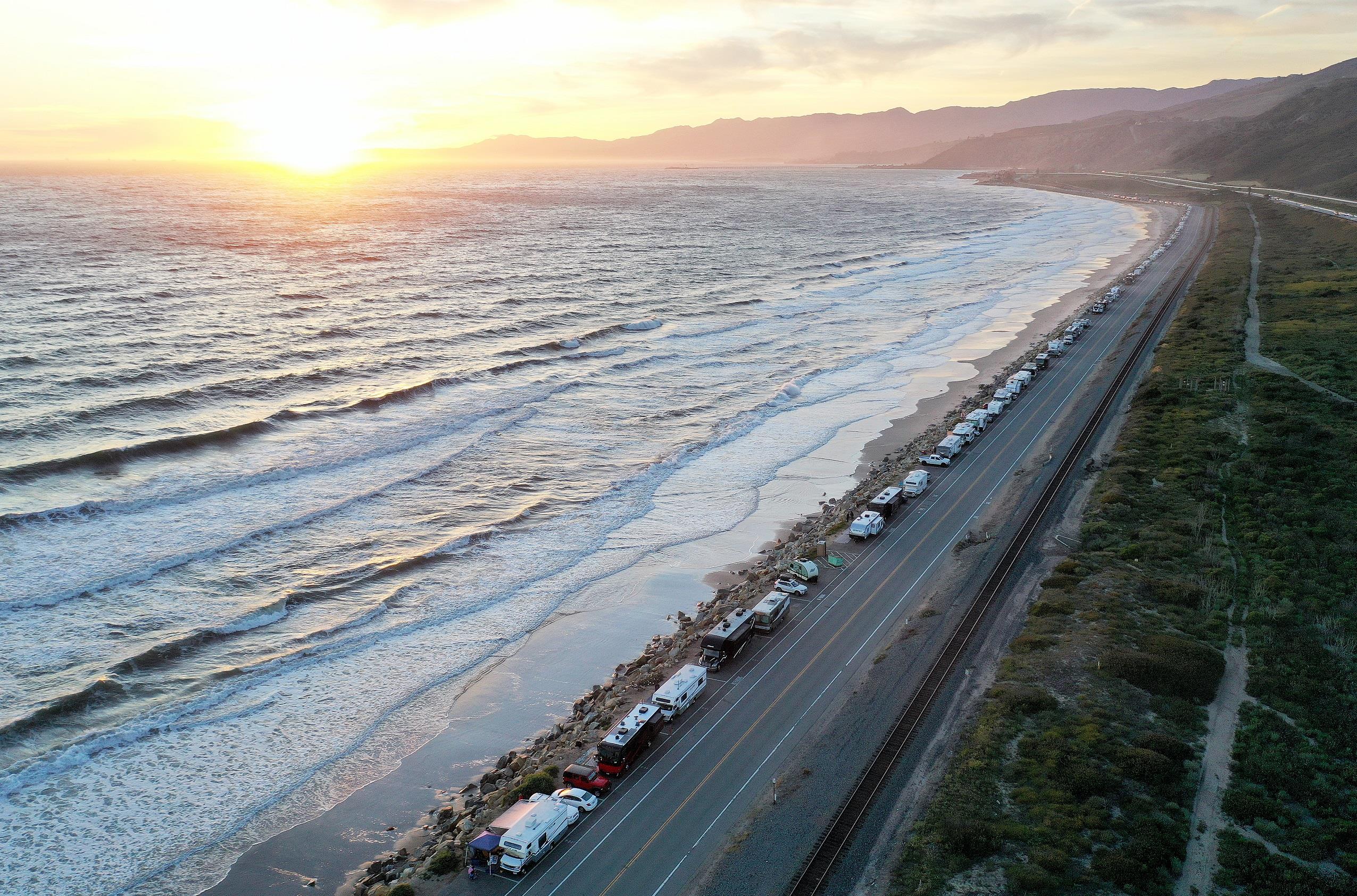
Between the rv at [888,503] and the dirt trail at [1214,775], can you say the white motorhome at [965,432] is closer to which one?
the rv at [888,503]

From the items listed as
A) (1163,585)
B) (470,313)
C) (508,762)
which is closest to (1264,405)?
(1163,585)

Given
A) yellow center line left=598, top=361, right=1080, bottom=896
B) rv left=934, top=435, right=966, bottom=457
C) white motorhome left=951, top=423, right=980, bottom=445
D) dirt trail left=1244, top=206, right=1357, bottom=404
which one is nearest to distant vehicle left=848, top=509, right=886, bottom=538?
yellow center line left=598, top=361, right=1080, bottom=896

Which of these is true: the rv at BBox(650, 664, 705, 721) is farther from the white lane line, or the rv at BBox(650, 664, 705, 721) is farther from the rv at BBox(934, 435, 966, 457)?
the rv at BBox(934, 435, 966, 457)

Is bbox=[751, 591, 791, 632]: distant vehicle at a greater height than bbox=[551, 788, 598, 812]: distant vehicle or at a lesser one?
greater

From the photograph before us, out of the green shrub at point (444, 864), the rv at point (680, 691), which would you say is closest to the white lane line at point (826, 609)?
the rv at point (680, 691)

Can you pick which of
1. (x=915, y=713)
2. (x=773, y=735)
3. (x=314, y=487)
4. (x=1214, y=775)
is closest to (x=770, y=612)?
(x=773, y=735)

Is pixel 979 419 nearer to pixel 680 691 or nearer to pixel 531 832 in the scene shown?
pixel 680 691
